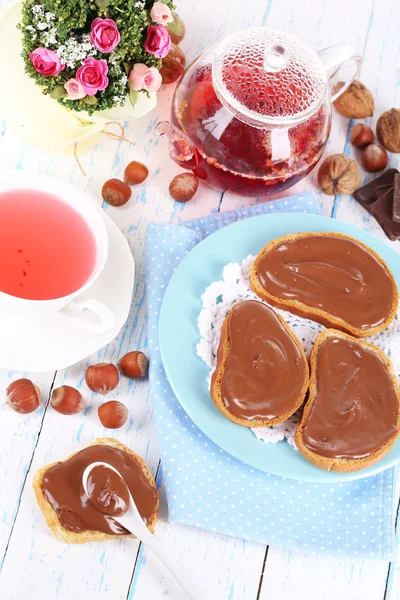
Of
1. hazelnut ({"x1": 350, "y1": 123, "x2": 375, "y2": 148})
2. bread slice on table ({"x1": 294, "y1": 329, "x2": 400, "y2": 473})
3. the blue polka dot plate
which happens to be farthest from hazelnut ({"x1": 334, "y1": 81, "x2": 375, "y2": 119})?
bread slice on table ({"x1": 294, "y1": 329, "x2": 400, "y2": 473})

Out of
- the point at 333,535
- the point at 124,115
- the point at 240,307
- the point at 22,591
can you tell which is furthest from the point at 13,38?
the point at 333,535

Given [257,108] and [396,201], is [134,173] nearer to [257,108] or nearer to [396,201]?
[257,108]

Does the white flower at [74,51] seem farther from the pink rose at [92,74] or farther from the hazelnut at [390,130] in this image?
the hazelnut at [390,130]

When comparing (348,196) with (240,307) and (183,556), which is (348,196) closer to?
(240,307)

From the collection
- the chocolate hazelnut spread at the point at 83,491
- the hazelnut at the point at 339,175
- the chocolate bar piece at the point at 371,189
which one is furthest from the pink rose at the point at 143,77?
the chocolate hazelnut spread at the point at 83,491

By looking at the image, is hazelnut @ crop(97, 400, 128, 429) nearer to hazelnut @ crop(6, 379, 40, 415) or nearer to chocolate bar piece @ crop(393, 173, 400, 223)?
hazelnut @ crop(6, 379, 40, 415)

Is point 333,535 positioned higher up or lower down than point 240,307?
lower down

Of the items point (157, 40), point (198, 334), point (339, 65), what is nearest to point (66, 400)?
point (198, 334)
